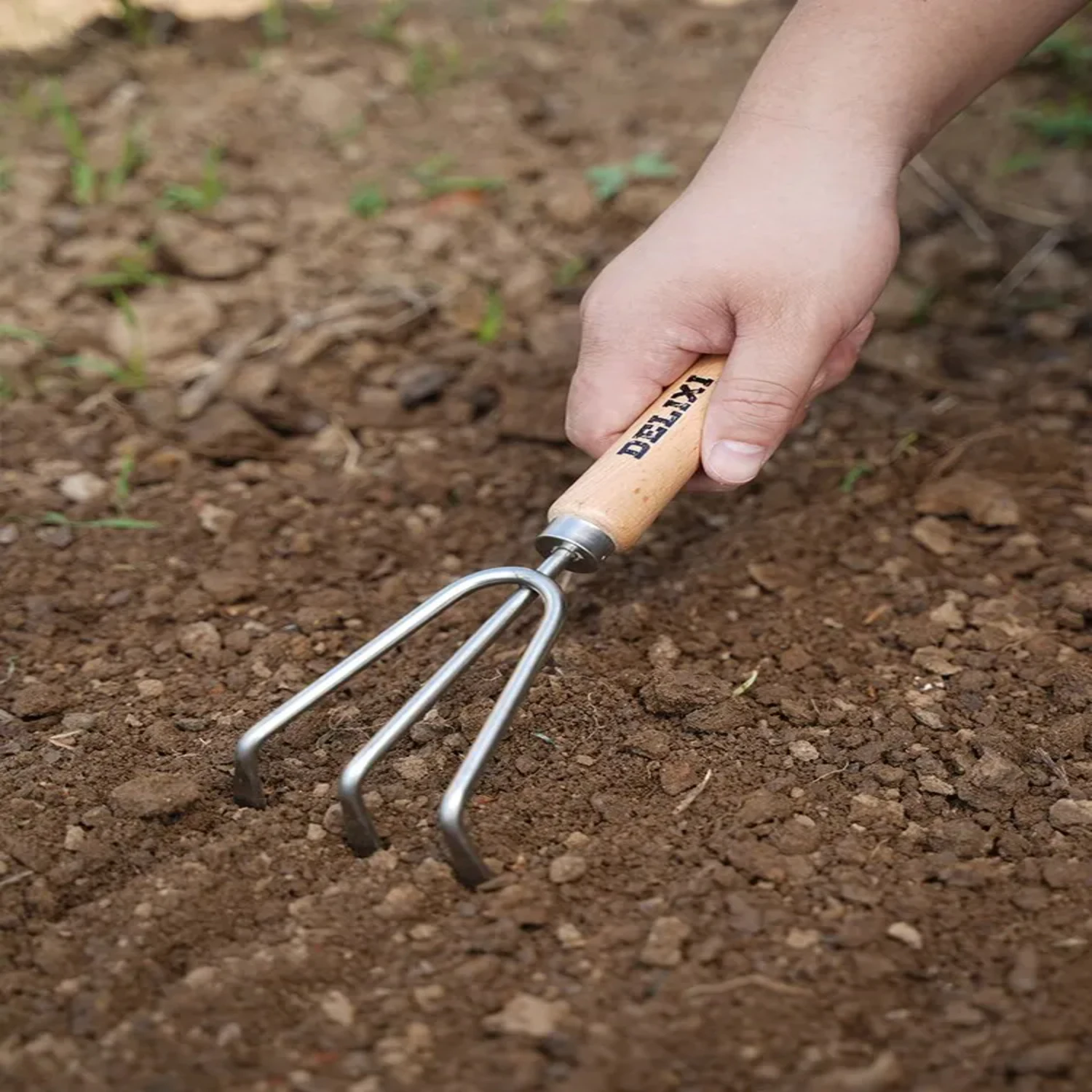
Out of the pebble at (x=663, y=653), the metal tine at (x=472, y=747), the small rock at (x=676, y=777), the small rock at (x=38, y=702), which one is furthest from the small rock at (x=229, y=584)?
the small rock at (x=676, y=777)

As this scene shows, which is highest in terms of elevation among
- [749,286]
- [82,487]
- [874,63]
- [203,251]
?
[874,63]

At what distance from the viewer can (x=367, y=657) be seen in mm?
1529

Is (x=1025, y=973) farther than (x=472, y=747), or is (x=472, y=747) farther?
(x=472, y=747)

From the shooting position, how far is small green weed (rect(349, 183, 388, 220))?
275 cm

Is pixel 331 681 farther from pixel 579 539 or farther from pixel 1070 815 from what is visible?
pixel 1070 815

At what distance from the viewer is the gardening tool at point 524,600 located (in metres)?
1.45

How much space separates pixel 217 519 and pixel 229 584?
0.18 metres

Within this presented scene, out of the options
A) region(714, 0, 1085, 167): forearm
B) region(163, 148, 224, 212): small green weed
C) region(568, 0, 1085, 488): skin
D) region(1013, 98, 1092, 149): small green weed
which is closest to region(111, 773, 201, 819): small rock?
region(568, 0, 1085, 488): skin

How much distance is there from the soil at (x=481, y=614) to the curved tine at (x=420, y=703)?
65 mm

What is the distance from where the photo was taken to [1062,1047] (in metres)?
1.23

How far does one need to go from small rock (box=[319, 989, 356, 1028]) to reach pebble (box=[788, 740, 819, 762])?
2.12 feet

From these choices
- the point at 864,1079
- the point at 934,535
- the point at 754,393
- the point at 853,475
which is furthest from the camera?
the point at 853,475

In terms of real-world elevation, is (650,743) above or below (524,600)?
below

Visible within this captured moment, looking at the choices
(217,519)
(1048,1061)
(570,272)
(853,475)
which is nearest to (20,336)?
(217,519)
